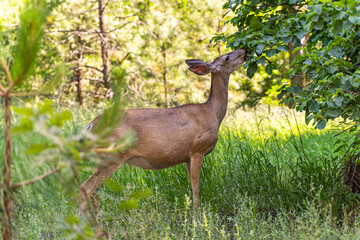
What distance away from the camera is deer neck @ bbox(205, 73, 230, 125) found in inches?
183

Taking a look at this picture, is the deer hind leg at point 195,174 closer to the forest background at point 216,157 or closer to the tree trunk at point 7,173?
the forest background at point 216,157

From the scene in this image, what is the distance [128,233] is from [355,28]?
2.47 metres

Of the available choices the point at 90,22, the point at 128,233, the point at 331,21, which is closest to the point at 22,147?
the point at 128,233

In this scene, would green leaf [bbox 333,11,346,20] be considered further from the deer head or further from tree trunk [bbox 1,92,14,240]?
tree trunk [bbox 1,92,14,240]

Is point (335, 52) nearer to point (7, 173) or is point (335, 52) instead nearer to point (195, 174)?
point (195, 174)

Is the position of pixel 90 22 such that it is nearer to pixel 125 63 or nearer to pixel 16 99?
pixel 125 63

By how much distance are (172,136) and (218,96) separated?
82cm

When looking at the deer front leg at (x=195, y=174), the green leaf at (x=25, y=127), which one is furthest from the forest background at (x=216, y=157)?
the deer front leg at (x=195, y=174)

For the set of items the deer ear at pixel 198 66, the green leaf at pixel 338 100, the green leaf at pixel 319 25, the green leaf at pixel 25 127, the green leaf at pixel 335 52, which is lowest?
the green leaf at pixel 338 100

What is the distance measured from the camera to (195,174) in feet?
14.3

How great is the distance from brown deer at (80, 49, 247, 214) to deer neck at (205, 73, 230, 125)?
0.03 ft

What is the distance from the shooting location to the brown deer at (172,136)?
4.03 meters

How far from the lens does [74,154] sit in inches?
71.6

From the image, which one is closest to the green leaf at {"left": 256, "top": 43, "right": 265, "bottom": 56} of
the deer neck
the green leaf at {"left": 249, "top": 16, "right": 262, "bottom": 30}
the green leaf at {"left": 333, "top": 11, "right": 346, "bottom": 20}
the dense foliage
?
the dense foliage
